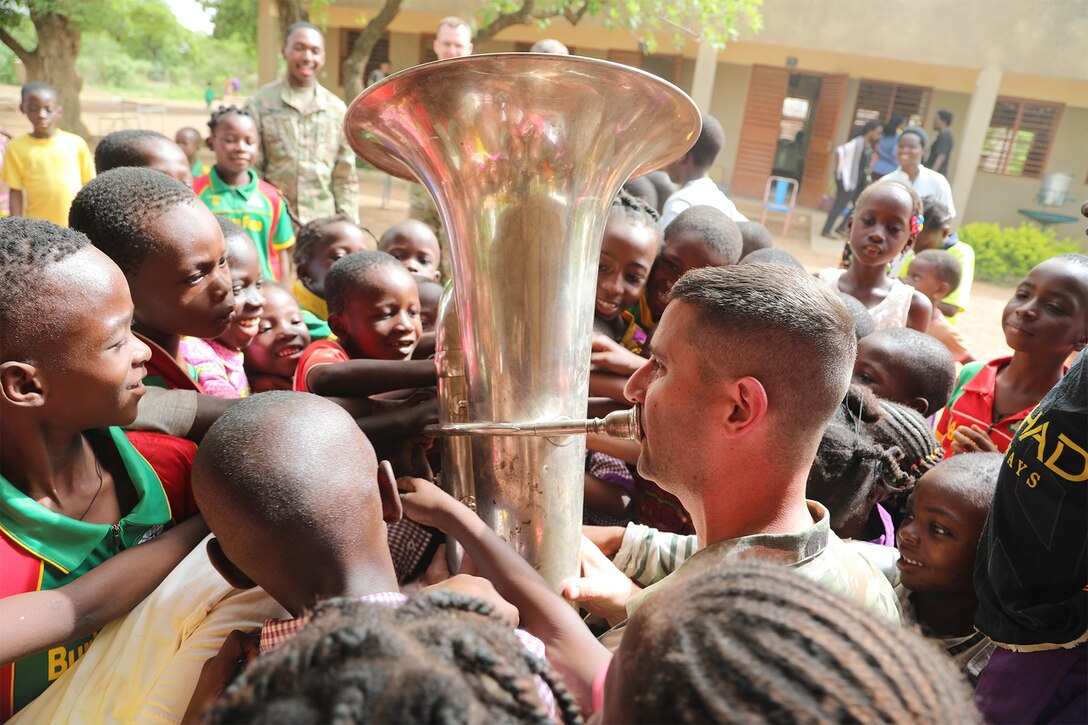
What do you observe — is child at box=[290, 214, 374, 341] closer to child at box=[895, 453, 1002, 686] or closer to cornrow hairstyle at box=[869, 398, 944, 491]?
cornrow hairstyle at box=[869, 398, 944, 491]

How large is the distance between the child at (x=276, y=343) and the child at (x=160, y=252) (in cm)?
74

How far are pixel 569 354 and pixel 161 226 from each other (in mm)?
1097

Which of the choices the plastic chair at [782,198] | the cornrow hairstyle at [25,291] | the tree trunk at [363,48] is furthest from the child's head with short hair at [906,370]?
the plastic chair at [782,198]

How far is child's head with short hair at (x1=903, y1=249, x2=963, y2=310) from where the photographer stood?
15.4 ft

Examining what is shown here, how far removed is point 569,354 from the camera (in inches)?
66.0

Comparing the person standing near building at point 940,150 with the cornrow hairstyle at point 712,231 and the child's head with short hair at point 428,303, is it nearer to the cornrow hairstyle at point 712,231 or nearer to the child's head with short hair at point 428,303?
the cornrow hairstyle at point 712,231

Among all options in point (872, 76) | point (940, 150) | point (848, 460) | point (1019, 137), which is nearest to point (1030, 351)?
point (848, 460)

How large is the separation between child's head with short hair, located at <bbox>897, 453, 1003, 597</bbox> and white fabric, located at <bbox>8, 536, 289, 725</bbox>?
4.82ft

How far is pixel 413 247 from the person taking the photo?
3.47m

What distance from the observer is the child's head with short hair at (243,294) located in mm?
2494

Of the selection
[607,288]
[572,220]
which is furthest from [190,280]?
[607,288]

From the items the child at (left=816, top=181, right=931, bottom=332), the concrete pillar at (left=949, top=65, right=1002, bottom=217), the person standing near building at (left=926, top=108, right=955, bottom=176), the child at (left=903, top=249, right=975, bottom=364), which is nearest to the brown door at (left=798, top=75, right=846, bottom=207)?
the person standing near building at (left=926, top=108, right=955, bottom=176)

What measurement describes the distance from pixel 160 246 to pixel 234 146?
2.75 meters

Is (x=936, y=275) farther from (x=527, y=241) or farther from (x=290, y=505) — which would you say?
(x=290, y=505)
